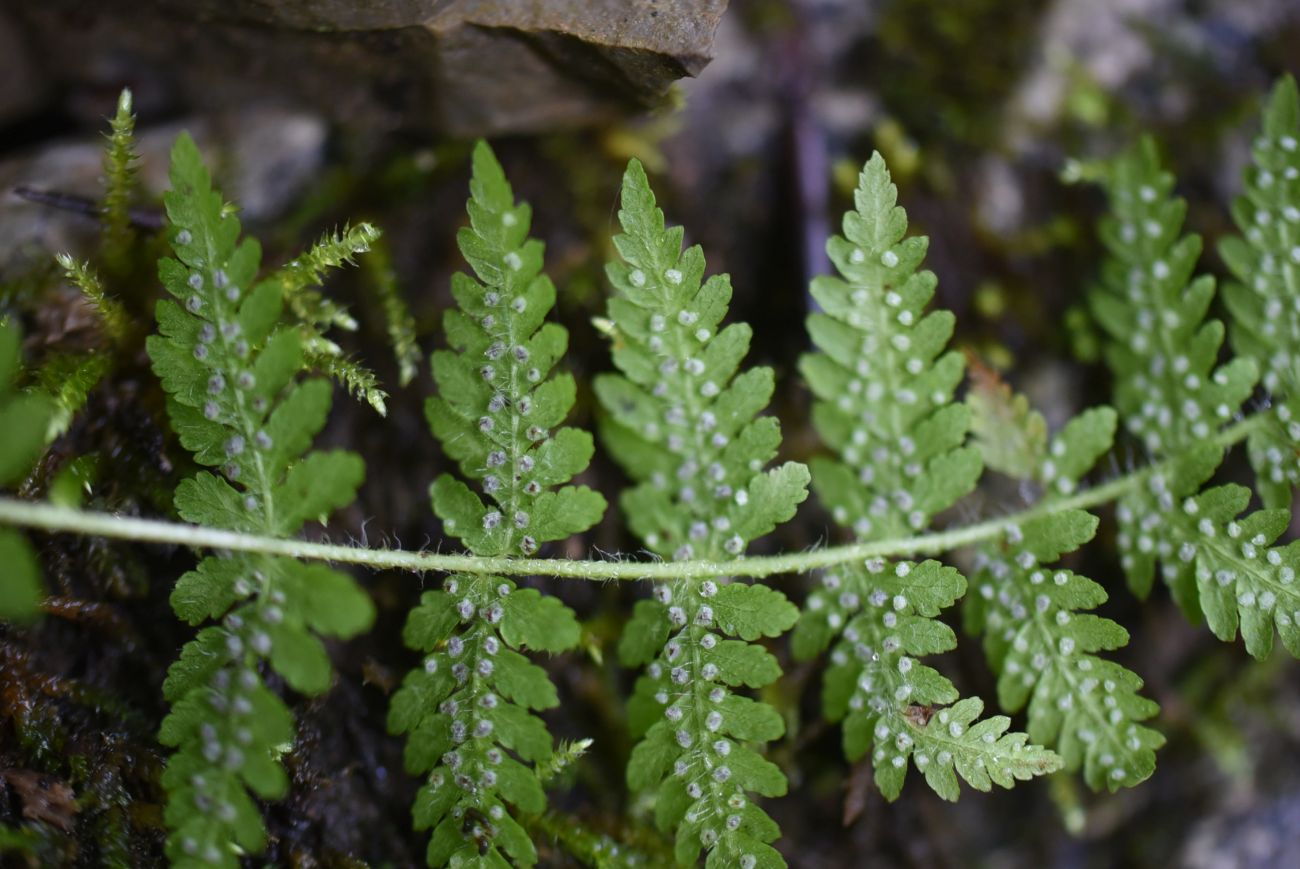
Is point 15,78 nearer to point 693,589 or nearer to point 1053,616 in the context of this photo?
point 693,589

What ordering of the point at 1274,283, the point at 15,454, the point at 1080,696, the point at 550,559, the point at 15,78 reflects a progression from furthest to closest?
the point at 15,78
the point at 1274,283
the point at 1080,696
the point at 550,559
the point at 15,454

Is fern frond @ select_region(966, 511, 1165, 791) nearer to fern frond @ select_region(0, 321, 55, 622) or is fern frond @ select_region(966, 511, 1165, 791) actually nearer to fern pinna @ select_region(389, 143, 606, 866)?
fern pinna @ select_region(389, 143, 606, 866)

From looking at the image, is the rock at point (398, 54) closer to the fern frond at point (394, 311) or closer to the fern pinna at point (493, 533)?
the fern frond at point (394, 311)

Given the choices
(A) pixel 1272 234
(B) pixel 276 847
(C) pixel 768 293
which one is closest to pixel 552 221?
(C) pixel 768 293

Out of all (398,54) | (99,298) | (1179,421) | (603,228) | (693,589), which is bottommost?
(693,589)

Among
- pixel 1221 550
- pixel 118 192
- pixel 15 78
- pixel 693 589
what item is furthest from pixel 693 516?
pixel 15 78

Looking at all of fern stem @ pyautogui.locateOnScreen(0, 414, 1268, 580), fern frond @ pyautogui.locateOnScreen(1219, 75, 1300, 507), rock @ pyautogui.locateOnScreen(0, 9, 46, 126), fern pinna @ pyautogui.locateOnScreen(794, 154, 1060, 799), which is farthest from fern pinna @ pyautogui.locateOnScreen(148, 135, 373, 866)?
fern frond @ pyautogui.locateOnScreen(1219, 75, 1300, 507)

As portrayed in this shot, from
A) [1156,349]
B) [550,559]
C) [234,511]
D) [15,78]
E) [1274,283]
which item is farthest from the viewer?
[15,78]

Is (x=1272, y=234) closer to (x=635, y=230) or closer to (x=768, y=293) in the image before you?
(x=768, y=293)
